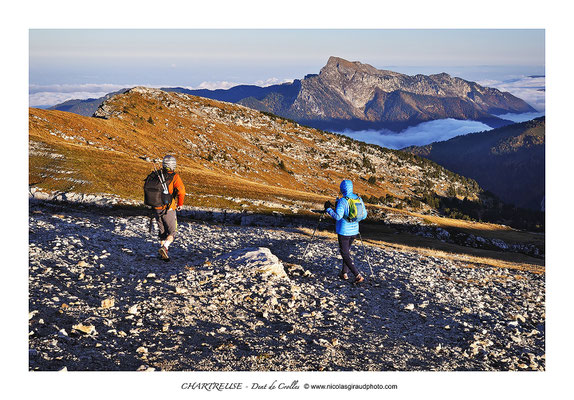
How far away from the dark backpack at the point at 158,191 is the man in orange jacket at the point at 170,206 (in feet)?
0.50

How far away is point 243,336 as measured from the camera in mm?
10336

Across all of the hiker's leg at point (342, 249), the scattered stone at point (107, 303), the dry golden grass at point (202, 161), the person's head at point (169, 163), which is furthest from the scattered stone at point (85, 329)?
the dry golden grass at point (202, 161)

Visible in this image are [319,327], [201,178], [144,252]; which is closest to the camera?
[319,327]

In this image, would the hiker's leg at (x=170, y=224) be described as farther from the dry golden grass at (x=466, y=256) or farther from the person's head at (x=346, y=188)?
the dry golden grass at (x=466, y=256)

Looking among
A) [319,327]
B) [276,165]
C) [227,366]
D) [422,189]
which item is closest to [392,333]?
[319,327]

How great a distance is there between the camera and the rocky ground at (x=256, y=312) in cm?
934

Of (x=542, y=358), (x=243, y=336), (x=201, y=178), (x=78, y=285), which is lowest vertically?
(x=542, y=358)

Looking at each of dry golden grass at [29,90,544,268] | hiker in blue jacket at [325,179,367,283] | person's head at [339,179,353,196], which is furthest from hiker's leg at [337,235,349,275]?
dry golden grass at [29,90,544,268]

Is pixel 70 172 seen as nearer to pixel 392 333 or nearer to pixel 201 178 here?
pixel 201 178

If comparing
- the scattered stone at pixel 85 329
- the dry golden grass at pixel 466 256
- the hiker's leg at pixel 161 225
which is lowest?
the dry golden grass at pixel 466 256

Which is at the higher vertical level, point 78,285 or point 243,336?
point 78,285

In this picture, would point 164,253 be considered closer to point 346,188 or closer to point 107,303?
point 107,303

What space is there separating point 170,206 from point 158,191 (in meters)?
0.80

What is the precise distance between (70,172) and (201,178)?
16.9m
